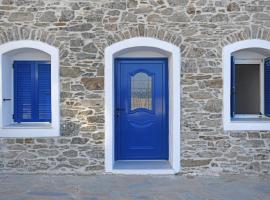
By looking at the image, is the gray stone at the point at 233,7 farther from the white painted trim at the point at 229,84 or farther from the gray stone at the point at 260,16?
the white painted trim at the point at 229,84

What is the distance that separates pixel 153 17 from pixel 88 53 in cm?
139

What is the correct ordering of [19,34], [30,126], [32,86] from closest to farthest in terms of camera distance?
[19,34], [30,126], [32,86]

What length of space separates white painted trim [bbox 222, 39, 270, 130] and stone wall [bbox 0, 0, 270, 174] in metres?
0.09

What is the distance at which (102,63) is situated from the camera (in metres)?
6.26

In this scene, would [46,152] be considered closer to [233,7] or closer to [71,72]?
[71,72]

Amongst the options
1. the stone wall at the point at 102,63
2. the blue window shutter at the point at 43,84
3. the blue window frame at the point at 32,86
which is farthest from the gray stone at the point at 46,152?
the blue window shutter at the point at 43,84

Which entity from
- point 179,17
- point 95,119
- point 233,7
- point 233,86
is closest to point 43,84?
point 95,119

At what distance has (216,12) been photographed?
6293 mm

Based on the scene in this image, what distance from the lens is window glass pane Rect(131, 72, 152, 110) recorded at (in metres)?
6.86

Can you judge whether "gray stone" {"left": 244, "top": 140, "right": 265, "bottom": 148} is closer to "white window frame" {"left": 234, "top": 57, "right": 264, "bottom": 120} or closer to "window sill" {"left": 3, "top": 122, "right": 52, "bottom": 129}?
"white window frame" {"left": 234, "top": 57, "right": 264, "bottom": 120}

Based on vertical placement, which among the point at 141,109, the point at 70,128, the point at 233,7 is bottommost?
the point at 70,128

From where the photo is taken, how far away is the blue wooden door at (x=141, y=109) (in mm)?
6832

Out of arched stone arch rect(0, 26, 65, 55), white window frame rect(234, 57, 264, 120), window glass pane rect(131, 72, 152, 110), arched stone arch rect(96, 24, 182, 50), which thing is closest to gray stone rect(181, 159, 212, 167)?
white window frame rect(234, 57, 264, 120)

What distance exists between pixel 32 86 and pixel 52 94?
596mm
